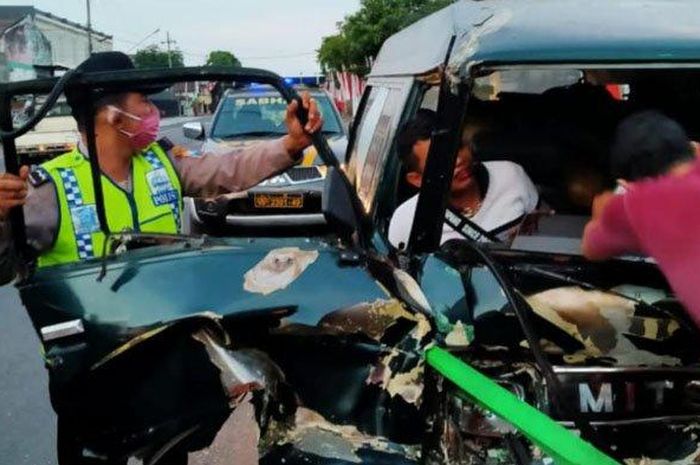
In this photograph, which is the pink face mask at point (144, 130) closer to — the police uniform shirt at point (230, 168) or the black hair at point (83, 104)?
the black hair at point (83, 104)

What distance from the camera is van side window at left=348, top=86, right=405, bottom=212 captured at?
123 inches

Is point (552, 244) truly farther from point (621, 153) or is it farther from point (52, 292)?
point (52, 292)

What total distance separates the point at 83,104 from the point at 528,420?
1.50 metres

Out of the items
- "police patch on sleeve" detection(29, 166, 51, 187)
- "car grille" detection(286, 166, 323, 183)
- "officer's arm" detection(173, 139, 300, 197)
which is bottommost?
"car grille" detection(286, 166, 323, 183)

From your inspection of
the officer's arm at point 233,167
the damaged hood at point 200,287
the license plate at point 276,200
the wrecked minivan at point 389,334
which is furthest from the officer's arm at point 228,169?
the license plate at point 276,200

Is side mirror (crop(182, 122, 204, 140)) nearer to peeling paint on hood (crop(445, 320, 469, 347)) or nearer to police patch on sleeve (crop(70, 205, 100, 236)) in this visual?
police patch on sleeve (crop(70, 205, 100, 236))

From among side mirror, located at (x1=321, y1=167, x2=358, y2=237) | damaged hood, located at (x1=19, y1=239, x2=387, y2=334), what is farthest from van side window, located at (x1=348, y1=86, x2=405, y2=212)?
damaged hood, located at (x1=19, y1=239, x2=387, y2=334)

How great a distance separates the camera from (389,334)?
2.22 meters

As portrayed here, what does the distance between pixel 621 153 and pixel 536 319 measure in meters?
0.52

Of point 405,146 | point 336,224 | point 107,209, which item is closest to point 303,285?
point 336,224

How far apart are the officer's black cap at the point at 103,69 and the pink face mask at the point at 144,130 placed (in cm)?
15

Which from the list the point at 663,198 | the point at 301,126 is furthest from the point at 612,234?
the point at 301,126

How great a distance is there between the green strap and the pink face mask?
1.46 meters

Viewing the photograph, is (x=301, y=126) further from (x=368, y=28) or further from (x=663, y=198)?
(x=368, y=28)
